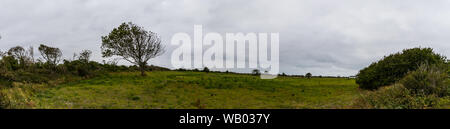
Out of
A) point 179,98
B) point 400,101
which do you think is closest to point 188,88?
point 179,98

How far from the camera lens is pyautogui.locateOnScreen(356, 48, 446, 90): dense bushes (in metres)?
18.8

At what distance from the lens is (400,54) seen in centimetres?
2073

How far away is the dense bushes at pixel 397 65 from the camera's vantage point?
18783 mm

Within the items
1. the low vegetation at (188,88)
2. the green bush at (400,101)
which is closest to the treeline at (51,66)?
the low vegetation at (188,88)

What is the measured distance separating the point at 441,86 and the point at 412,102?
3.88 m

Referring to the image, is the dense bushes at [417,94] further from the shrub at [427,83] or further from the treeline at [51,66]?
the treeline at [51,66]

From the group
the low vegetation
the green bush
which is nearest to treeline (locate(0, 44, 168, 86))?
the low vegetation

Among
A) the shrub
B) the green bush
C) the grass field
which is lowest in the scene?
the grass field

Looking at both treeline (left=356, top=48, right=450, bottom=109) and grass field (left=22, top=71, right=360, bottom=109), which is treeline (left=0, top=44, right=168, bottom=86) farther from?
treeline (left=356, top=48, right=450, bottom=109)

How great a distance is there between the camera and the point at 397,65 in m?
19.5
